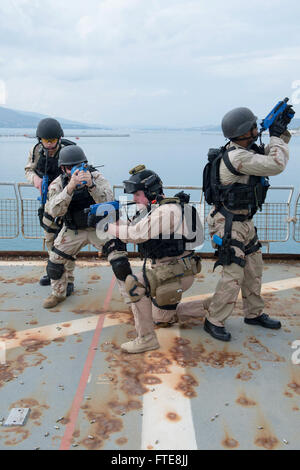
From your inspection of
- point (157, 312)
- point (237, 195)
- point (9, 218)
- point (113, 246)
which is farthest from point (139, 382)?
point (9, 218)

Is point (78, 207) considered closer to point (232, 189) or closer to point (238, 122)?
point (232, 189)

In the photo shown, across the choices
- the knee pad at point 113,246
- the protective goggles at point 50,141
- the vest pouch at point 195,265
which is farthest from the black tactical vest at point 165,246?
the protective goggles at point 50,141

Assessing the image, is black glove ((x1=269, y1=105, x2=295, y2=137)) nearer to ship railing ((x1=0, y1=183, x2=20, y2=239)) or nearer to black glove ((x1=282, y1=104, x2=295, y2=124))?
black glove ((x1=282, y1=104, x2=295, y2=124))

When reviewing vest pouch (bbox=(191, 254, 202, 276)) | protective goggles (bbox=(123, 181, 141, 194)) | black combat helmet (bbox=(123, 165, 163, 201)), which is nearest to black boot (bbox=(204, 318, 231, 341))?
vest pouch (bbox=(191, 254, 202, 276))

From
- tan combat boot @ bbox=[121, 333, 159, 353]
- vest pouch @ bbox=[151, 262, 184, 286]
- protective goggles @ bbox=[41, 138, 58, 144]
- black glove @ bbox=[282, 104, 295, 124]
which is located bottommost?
tan combat boot @ bbox=[121, 333, 159, 353]

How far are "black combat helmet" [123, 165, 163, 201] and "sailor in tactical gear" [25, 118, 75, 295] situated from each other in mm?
1504

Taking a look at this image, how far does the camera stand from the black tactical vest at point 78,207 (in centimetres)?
420

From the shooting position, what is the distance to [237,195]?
3.52 metres

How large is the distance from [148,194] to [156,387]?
4.70 feet

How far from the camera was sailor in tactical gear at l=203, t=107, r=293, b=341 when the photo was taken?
3.39 meters

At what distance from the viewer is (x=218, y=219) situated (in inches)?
144

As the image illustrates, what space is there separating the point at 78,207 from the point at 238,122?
5.78 ft

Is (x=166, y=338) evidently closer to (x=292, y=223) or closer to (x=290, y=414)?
(x=290, y=414)
